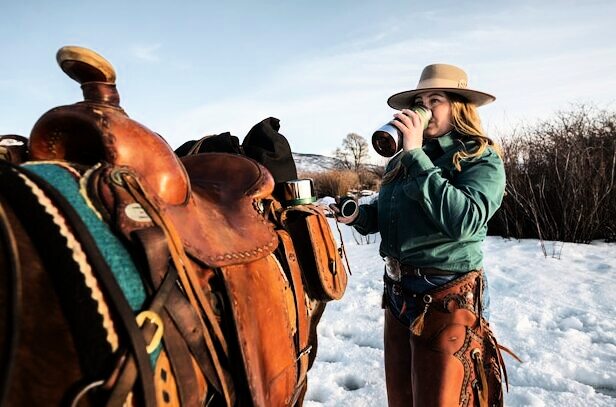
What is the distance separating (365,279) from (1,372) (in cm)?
426

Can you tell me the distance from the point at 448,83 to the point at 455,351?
3.55ft

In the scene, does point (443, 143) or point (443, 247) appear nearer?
point (443, 247)

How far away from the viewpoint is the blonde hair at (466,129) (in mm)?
1595

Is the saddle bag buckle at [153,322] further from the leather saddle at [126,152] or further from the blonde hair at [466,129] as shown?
the blonde hair at [466,129]

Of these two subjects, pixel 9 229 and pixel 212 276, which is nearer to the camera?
pixel 9 229

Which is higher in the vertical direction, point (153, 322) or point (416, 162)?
point (416, 162)

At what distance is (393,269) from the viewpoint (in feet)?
5.76

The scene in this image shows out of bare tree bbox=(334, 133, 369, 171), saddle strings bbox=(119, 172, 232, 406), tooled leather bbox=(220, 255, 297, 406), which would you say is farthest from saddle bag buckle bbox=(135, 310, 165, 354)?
bare tree bbox=(334, 133, 369, 171)

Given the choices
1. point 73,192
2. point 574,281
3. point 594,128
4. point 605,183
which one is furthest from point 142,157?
point 594,128

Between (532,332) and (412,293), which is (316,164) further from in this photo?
(412,293)

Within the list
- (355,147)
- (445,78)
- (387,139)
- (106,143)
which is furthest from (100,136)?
(355,147)

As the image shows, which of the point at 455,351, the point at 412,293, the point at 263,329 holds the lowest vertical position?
the point at 455,351

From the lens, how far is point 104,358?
0.66 metres

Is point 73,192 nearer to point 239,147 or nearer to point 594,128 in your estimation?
point 239,147
